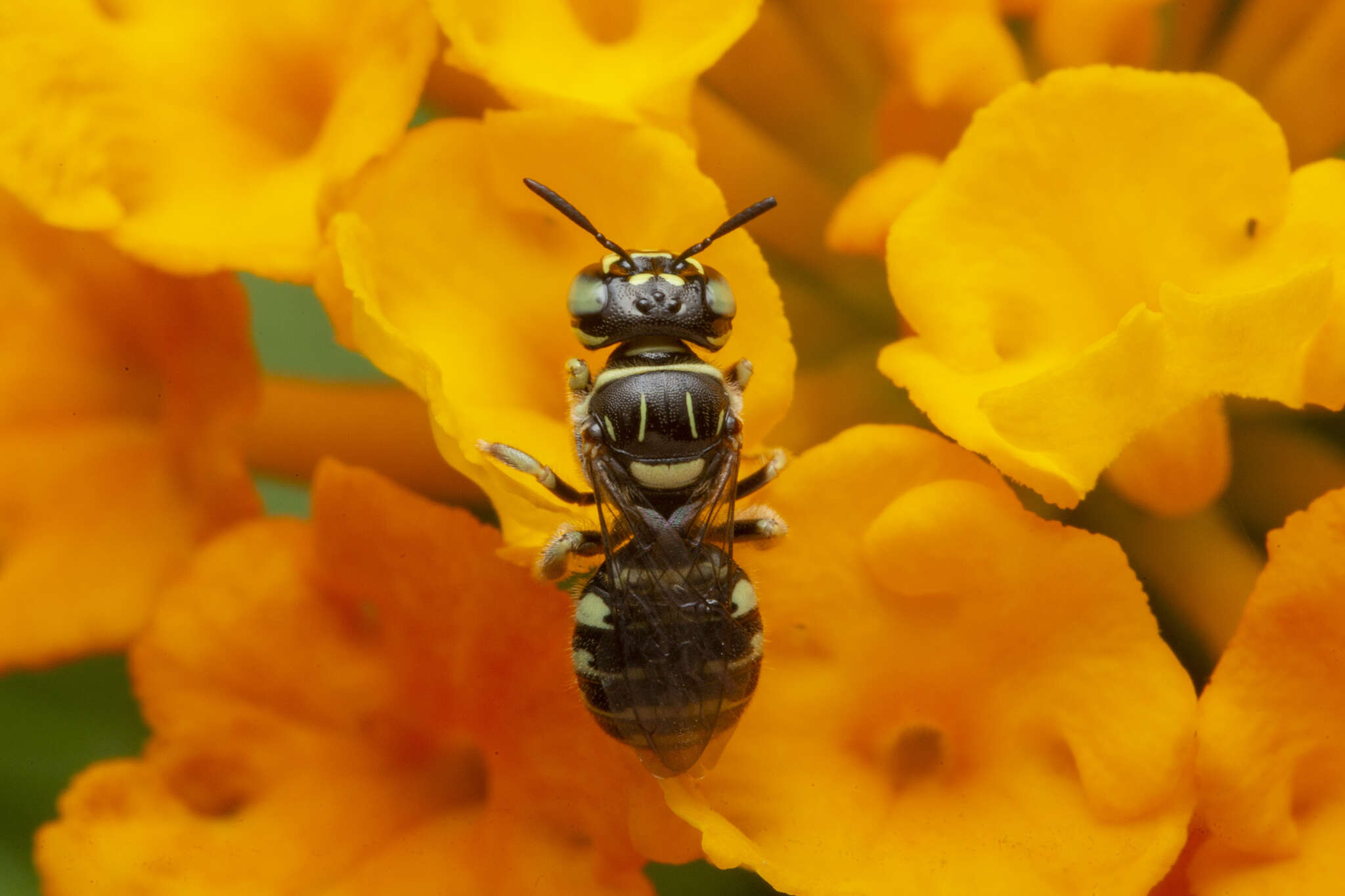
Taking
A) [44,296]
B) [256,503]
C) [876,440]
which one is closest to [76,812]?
[256,503]

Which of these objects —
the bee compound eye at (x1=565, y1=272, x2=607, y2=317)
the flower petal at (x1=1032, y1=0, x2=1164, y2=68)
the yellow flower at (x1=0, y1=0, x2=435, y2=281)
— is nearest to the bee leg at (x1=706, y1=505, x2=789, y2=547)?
the bee compound eye at (x1=565, y1=272, x2=607, y2=317)

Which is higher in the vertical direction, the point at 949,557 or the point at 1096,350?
the point at 1096,350

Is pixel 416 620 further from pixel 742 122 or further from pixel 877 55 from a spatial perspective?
pixel 877 55

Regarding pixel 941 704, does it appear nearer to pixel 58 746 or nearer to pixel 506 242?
pixel 506 242

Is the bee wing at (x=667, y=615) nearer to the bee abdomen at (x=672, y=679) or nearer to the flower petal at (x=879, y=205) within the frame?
the bee abdomen at (x=672, y=679)

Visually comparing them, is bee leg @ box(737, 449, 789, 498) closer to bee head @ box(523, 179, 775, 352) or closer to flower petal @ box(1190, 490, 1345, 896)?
bee head @ box(523, 179, 775, 352)

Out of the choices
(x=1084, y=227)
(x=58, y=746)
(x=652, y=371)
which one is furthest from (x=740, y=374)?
(x=58, y=746)
